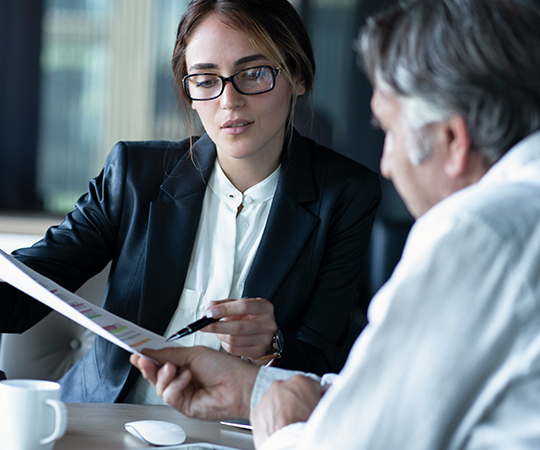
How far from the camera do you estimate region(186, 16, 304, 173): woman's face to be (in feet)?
4.36

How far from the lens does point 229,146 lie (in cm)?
138

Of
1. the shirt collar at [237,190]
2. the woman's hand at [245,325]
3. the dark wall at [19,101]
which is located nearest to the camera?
the woman's hand at [245,325]

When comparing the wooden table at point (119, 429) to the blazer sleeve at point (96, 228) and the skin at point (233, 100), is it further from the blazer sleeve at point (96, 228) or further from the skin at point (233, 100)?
the skin at point (233, 100)

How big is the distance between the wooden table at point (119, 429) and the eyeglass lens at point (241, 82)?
0.74 m

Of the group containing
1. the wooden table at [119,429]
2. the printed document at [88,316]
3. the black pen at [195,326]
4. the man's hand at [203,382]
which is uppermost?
the printed document at [88,316]

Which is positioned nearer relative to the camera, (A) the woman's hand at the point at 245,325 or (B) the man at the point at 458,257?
(B) the man at the point at 458,257

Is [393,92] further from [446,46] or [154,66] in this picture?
[154,66]

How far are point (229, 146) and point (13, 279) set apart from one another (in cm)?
59

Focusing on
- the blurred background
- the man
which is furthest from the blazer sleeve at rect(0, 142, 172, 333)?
the blurred background

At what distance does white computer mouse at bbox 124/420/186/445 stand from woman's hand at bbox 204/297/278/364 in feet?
0.72

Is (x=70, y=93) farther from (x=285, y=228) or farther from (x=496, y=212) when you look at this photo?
(x=496, y=212)

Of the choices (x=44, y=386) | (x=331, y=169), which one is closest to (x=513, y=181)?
(x=44, y=386)

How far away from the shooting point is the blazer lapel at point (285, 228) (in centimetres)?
137

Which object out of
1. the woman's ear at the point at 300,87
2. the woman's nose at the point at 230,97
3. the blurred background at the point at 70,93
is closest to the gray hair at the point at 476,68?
the woman's nose at the point at 230,97
